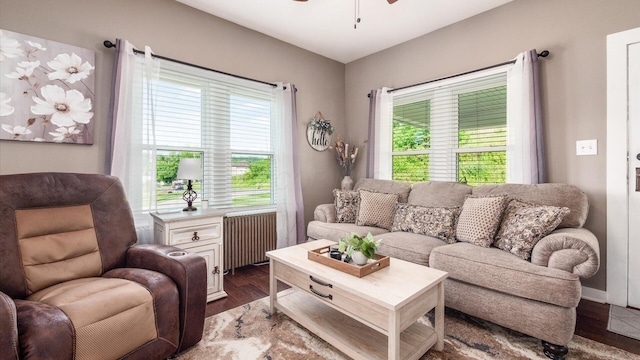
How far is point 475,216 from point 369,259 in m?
1.07

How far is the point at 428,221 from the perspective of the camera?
8.68 ft

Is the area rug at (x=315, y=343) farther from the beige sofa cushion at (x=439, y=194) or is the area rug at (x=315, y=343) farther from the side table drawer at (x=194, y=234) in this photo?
the beige sofa cushion at (x=439, y=194)

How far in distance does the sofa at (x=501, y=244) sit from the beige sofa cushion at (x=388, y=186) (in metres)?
0.08

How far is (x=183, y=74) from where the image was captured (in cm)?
288

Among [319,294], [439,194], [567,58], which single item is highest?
[567,58]

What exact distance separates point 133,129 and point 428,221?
2680 mm

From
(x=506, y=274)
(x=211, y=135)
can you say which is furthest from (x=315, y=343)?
(x=211, y=135)

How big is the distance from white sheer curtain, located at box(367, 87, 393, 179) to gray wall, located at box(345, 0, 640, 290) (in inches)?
35.9

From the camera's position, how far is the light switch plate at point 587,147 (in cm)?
241

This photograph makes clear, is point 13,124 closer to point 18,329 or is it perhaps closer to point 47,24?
point 47,24

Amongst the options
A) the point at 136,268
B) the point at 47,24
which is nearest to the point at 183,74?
the point at 47,24

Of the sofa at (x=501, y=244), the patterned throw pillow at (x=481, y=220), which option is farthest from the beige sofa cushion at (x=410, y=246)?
the patterned throw pillow at (x=481, y=220)

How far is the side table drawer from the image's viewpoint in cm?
233

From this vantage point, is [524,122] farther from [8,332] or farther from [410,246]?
[8,332]
